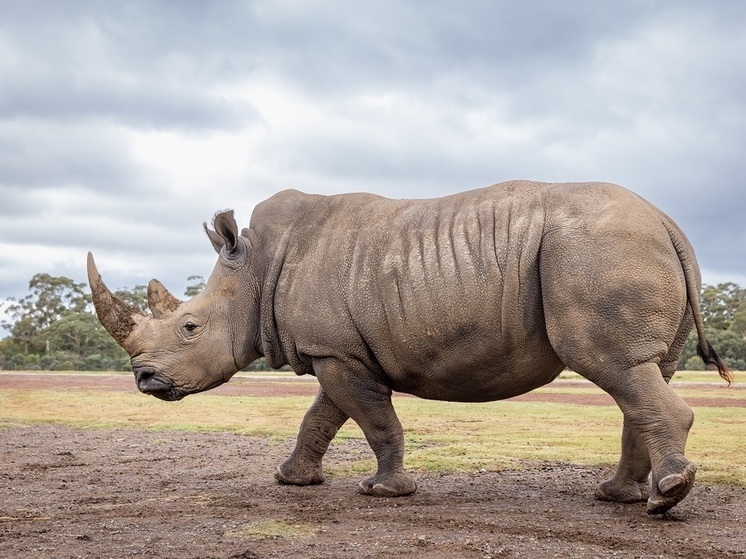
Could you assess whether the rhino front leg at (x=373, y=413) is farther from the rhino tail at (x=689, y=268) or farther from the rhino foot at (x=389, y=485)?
the rhino tail at (x=689, y=268)

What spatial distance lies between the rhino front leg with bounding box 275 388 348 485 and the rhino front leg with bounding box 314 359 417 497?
939mm

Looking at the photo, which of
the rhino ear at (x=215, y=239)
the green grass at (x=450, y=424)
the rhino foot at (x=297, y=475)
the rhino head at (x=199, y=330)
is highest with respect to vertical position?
the rhino ear at (x=215, y=239)

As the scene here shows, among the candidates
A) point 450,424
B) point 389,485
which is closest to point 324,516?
point 389,485

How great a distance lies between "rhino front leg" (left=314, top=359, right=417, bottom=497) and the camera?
8.03 m

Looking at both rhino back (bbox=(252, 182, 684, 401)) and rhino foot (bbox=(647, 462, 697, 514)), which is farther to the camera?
rhino back (bbox=(252, 182, 684, 401))

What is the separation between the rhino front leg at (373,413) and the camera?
8031mm

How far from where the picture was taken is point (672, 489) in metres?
6.60

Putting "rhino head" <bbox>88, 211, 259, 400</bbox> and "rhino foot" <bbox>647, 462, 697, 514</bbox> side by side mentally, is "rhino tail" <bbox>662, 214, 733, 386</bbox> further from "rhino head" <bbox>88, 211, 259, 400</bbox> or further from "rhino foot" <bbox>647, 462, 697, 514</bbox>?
"rhino head" <bbox>88, 211, 259, 400</bbox>

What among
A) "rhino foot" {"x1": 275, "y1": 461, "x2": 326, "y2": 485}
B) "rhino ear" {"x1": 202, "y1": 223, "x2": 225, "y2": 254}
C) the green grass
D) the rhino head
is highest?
"rhino ear" {"x1": 202, "y1": 223, "x2": 225, "y2": 254}

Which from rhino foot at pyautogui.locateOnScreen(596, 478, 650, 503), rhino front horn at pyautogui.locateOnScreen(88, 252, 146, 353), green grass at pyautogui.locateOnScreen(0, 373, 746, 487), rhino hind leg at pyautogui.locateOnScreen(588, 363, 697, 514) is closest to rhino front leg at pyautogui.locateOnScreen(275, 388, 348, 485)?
green grass at pyautogui.locateOnScreen(0, 373, 746, 487)

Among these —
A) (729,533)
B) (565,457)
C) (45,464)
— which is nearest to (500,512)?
(729,533)

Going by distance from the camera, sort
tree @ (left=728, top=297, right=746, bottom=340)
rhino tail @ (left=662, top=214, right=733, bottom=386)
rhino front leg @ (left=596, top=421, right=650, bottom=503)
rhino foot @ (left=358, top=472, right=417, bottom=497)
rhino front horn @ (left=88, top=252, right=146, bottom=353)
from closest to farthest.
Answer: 1. rhino tail @ (left=662, top=214, right=733, bottom=386)
2. rhino front leg @ (left=596, top=421, right=650, bottom=503)
3. rhino foot @ (left=358, top=472, right=417, bottom=497)
4. rhino front horn @ (left=88, top=252, right=146, bottom=353)
5. tree @ (left=728, top=297, right=746, bottom=340)

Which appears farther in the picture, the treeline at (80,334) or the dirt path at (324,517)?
the treeline at (80,334)

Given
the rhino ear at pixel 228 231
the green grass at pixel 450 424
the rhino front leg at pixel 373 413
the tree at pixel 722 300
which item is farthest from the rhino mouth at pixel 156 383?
the tree at pixel 722 300
